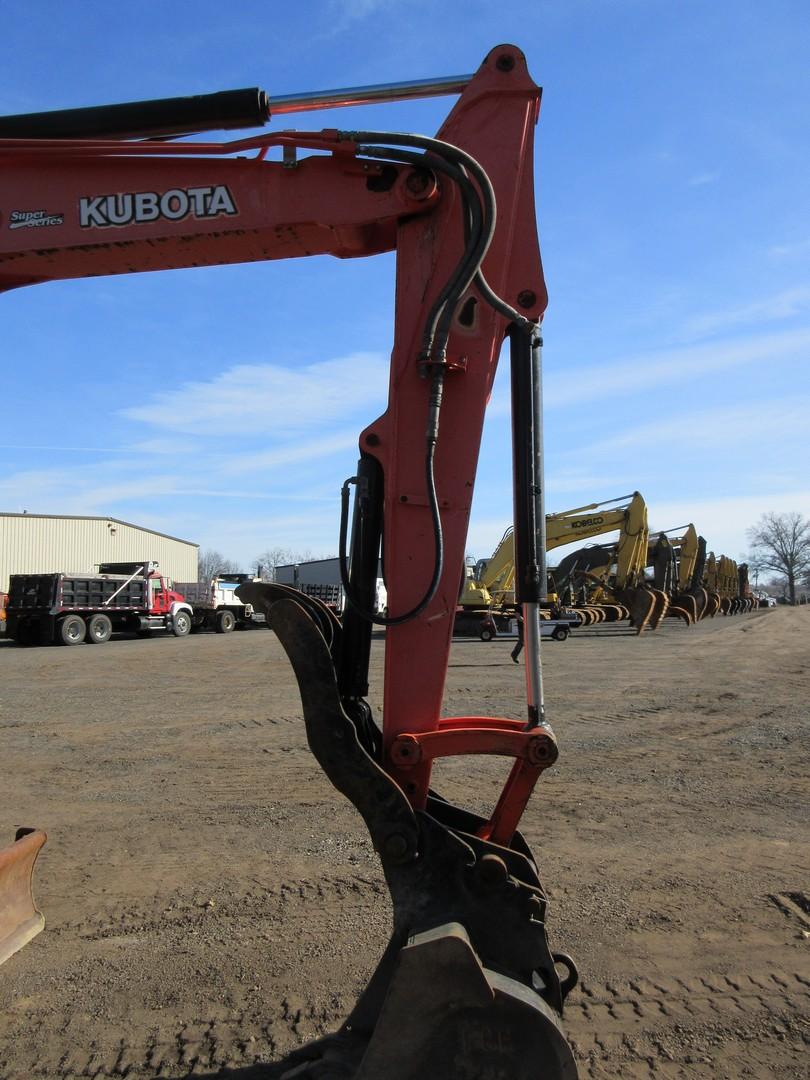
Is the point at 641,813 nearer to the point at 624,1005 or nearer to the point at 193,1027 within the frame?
the point at 624,1005

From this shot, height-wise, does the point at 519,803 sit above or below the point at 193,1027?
above

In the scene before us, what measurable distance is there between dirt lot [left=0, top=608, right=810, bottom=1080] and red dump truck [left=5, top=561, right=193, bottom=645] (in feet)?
54.5

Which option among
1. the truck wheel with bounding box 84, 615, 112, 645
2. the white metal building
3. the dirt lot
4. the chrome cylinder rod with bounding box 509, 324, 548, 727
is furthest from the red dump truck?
the chrome cylinder rod with bounding box 509, 324, 548, 727

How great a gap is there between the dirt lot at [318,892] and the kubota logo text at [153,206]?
10.4 feet

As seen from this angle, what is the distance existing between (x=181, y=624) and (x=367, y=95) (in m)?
29.8

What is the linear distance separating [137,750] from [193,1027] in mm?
5703

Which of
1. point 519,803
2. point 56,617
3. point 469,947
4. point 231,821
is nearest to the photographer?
Result: point 469,947

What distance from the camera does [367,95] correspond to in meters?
3.28

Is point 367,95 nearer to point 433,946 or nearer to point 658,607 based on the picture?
point 433,946

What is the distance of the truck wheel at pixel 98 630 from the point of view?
26.9 m

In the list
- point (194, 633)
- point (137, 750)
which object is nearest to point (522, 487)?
point (137, 750)

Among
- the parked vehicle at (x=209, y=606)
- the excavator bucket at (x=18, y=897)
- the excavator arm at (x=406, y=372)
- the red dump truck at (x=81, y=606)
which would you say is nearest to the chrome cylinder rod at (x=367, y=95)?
the excavator arm at (x=406, y=372)

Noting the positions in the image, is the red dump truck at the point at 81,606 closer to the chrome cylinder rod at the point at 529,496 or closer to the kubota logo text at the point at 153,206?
the kubota logo text at the point at 153,206

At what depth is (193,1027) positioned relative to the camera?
137 inches
